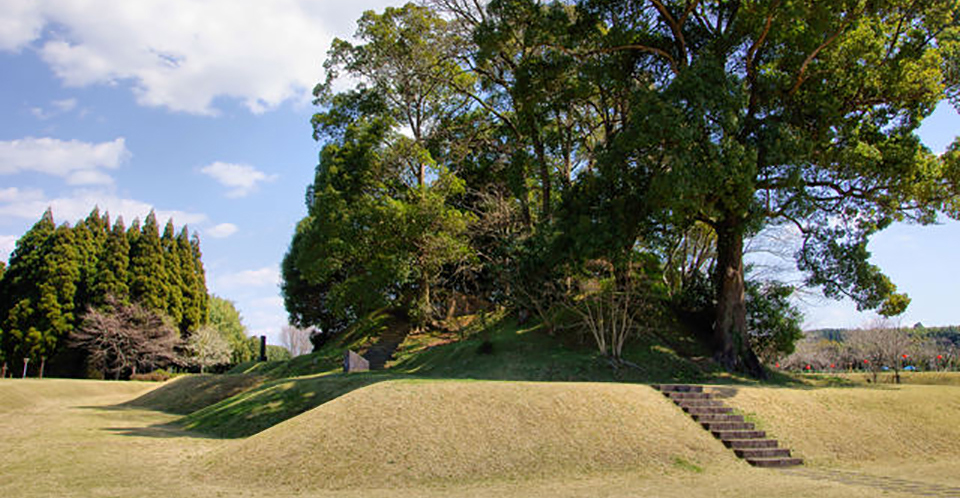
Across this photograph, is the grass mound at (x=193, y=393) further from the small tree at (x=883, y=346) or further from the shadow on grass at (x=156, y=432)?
the small tree at (x=883, y=346)

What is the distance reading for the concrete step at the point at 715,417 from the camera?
1156cm

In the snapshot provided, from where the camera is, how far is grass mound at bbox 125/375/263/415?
66.5 ft

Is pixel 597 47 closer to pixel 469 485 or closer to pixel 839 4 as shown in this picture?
pixel 839 4

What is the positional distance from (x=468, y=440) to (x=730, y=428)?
16.8 feet

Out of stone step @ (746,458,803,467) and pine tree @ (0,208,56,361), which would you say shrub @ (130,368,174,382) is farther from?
stone step @ (746,458,803,467)

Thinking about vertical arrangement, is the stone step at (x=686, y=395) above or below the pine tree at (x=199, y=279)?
below

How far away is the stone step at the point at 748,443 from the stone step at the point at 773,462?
0.42 m

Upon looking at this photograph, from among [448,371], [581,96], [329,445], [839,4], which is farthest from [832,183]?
[329,445]

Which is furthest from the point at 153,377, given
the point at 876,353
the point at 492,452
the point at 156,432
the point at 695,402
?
the point at 876,353

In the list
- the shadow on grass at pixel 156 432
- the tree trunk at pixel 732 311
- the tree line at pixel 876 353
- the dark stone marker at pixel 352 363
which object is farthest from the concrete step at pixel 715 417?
the tree line at pixel 876 353

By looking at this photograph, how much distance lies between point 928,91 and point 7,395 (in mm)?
29041

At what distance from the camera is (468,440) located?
10.0 metres

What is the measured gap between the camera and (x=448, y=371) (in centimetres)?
1853

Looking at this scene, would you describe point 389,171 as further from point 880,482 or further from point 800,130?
point 880,482
